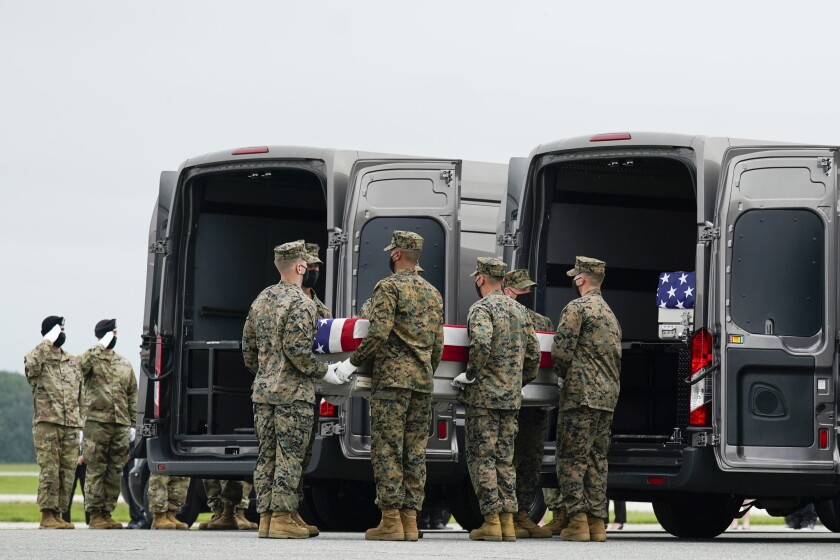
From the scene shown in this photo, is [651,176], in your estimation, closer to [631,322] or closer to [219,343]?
[631,322]

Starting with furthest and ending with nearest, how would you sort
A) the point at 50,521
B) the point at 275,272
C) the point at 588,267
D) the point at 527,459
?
the point at 50,521 → the point at 275,272 → the point at 527,459 → the point at 588,267

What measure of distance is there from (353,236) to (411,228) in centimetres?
43

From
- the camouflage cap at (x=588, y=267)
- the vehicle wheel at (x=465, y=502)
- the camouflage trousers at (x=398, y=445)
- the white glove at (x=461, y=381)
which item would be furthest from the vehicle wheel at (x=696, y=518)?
the camouflage trousers at (x=398, y=445)

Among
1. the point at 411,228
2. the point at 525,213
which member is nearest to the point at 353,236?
the point at 411,228

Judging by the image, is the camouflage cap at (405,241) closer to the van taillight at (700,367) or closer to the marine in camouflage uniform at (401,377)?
the marine in camouflage uniform at (401,377)

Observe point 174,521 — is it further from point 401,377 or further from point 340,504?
point 401,377

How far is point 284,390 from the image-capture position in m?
10.4

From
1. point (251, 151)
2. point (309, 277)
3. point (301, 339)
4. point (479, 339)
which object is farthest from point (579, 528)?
point (251, 151)

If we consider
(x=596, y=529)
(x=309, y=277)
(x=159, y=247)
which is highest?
(x=159, y=247)

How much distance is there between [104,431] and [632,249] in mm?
4639

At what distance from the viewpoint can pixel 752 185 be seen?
10.8 m

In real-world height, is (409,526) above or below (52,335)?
below

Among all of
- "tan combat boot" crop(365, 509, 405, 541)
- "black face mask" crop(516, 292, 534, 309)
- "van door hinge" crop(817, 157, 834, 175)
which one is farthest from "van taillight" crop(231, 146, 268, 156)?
"van door hinge" crop(817, 157, 834, 175)

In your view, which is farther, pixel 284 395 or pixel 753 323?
pixel 753 323
